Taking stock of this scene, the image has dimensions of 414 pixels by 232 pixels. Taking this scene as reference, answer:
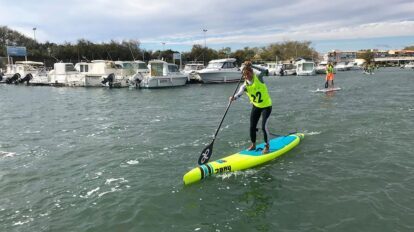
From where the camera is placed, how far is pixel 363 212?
665 cm

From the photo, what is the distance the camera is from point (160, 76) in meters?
40.2

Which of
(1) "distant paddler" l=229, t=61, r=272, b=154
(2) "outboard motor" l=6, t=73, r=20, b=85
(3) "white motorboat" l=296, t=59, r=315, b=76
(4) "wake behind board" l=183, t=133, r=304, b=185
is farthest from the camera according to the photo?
(3) "white motorboat" l=296, t=59, r=315, b=76

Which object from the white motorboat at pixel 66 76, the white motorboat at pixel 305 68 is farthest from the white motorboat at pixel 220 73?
the white motorboat at pixel 305 68

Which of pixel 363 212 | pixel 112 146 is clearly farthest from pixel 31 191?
pixel 363 212

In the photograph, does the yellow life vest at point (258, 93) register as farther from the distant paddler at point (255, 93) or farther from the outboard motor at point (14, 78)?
the outboard motor at point (14, 78)

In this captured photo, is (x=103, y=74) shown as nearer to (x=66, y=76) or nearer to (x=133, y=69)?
(x=133, y=69)

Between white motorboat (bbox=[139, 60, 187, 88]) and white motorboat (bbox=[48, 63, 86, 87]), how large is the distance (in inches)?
375

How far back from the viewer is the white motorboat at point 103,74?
1645 inches

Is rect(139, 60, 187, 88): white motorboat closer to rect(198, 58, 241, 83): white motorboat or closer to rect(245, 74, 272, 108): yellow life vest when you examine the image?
rect(198, 58, 241, 83): white motorboat

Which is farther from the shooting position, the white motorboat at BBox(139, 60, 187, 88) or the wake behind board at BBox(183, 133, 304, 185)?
the white motorboat at BBox(139, 60, 187, 88)

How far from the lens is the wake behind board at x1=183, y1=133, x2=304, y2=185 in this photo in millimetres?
8393

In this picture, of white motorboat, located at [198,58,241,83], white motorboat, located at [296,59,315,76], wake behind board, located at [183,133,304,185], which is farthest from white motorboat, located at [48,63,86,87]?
white motorboat, located at [296,59,315,76]

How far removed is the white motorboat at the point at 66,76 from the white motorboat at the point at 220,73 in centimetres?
1505

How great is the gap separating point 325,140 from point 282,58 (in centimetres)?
13689
